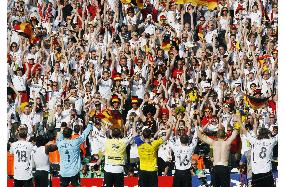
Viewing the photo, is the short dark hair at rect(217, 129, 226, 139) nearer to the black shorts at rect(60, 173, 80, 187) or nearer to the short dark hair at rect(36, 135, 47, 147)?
the black shorts at rect(60, 173, 80, 187)

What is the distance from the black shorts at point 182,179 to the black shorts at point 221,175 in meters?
0.63

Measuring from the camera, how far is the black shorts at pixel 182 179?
14.4 meters

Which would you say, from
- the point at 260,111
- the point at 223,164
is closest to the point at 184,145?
the point at 223,164

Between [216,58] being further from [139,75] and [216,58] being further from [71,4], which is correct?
[71,4]

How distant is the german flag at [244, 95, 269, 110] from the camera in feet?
51.8

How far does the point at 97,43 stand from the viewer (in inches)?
648

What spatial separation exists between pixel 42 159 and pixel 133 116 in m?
2.19

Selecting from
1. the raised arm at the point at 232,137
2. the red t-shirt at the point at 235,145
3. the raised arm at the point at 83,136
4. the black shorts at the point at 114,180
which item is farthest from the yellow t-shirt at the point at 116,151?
the red t-shirt at the point at 235,145

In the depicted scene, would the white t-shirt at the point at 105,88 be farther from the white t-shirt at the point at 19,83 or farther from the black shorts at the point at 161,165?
the black shorts at the point at 161,165

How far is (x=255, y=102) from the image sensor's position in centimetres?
1581

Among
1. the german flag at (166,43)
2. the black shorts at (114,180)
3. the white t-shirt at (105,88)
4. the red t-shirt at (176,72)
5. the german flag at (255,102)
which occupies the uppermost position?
the german flag at (166,43)

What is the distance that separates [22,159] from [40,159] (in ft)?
1.13

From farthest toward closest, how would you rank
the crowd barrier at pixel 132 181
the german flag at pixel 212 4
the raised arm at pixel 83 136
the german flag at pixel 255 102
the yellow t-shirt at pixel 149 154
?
the german flag at pixel 212 4
the german flag at pixel 255 102
the crowd barrier at pixel 132 181
the raised arm at pixel 83 136
the yellow t-shirt at pixel 149 154

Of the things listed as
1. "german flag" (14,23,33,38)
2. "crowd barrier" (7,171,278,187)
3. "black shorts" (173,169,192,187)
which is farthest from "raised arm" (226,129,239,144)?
"german flag" (14,23,33,38)
